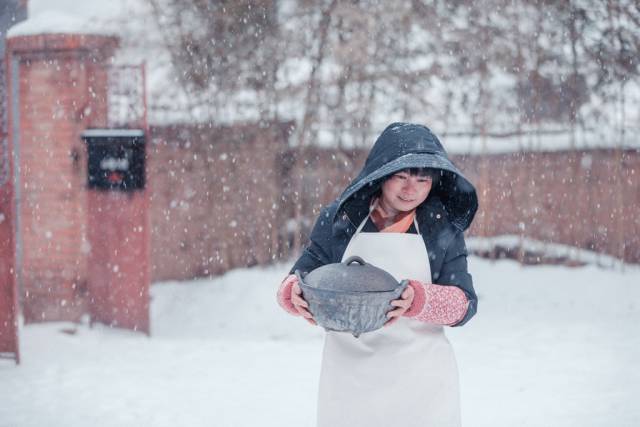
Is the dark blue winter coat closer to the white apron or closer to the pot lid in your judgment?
the white apron

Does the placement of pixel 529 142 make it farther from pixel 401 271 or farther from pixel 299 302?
pixel 299 302

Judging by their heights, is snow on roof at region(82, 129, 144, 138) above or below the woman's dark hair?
above

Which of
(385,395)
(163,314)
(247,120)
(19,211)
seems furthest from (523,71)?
(385,395)

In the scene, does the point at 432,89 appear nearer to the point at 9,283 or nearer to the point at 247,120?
the point at 247,120

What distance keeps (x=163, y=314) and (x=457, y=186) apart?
6.03 meters

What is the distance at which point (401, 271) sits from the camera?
2.19 metres

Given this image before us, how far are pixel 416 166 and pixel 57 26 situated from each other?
5633 millimetres

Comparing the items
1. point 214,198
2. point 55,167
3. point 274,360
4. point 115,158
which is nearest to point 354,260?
point 274,360

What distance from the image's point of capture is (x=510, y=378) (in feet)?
17.3

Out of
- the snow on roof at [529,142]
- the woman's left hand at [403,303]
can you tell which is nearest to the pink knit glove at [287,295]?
the woman's left hand at [403,303]

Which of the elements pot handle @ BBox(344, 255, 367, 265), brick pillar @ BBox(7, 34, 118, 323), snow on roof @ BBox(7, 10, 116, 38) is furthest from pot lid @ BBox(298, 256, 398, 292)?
snow on roof @ BBox(7, 10, 116, 38)

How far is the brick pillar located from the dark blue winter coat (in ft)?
16.0

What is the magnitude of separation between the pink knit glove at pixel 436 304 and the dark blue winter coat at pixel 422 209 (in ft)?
0.25

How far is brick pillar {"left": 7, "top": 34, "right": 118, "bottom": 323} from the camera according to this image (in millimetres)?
6395
